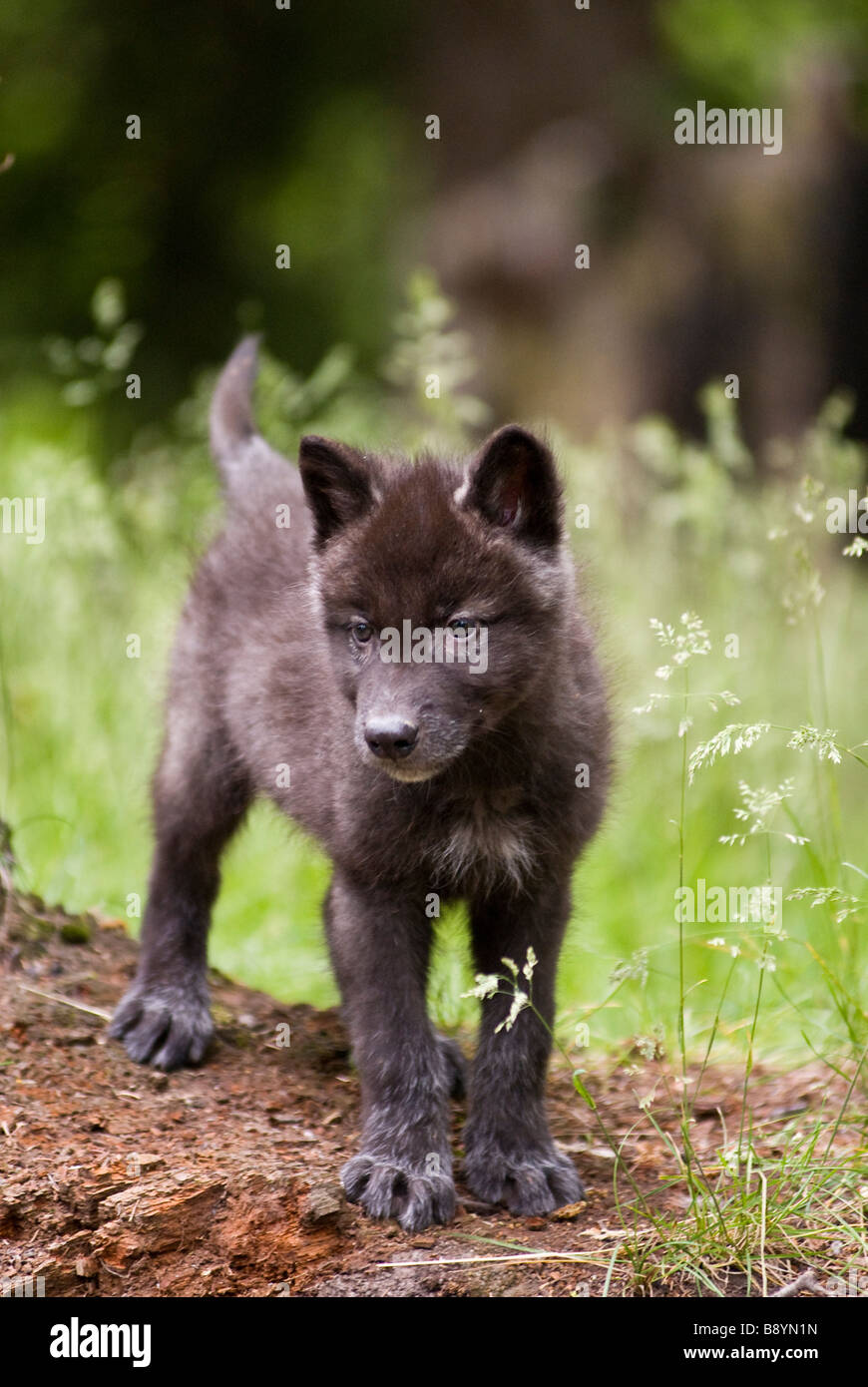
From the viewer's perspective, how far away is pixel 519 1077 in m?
3.70

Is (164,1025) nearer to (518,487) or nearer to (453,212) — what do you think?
(518,487)

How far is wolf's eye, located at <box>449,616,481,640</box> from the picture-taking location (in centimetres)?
351

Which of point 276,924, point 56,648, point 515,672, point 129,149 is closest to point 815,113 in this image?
point 129,149

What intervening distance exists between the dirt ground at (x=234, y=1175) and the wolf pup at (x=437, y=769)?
5.2 inches

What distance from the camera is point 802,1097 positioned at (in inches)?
159

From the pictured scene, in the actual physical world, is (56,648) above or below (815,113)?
below

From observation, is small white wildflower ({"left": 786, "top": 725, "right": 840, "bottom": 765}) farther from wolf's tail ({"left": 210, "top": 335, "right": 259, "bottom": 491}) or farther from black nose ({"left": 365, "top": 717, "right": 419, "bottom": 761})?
wolf's tail ({"left": 210, "top": 335, "right": 259, "bottom": 491})

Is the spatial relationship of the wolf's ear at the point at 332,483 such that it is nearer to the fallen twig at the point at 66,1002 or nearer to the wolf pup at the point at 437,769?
the wolf pup at the point at 437,769

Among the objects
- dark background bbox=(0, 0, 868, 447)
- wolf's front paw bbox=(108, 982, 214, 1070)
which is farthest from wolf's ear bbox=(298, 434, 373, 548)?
dark background bbox=(0, 0, 868, 447)

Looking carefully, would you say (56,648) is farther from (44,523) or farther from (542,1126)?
(542,1126)

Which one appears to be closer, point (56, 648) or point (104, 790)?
point (104, 790)

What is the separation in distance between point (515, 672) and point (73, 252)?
321 inches

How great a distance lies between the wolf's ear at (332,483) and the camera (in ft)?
12.1

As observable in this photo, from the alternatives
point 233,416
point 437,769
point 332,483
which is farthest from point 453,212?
point 437,769
